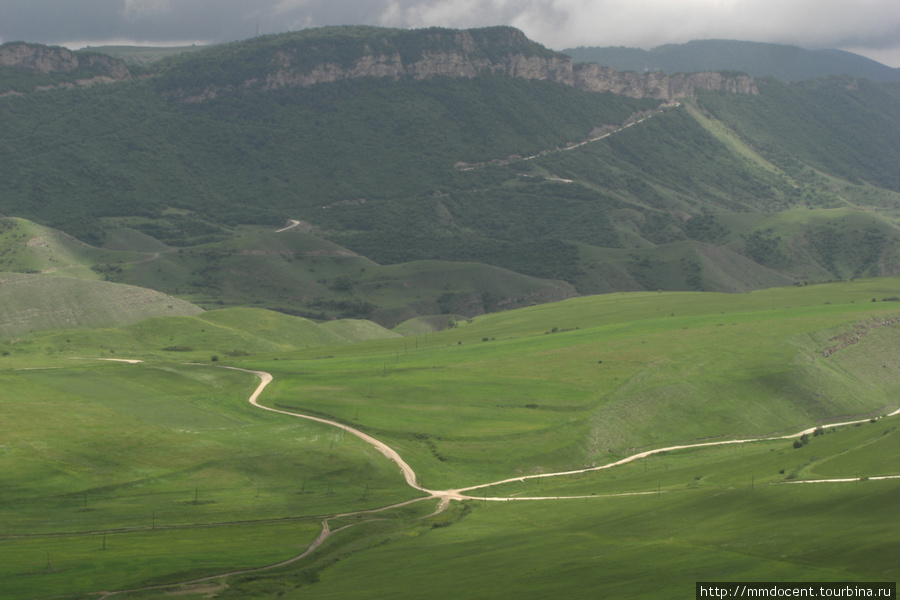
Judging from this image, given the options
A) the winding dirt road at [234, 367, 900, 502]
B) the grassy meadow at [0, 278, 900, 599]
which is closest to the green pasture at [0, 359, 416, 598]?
the grassy meadow at [0, 278, 900, 599]

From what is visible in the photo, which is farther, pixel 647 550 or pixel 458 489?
pixel 458 489

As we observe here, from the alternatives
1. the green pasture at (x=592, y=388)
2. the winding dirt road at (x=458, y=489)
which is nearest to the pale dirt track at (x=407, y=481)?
the winding dirt road at (x=458, y=489)

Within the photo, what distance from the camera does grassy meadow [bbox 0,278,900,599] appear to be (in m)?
70.9

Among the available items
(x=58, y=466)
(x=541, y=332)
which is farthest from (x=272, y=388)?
(x=541, y=332)

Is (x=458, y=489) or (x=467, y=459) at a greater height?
(x=467, y=459)

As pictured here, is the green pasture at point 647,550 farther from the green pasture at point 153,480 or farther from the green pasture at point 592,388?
the green pasture at point 592,388

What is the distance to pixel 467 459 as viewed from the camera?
389 ft

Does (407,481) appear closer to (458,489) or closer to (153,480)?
(458,489)

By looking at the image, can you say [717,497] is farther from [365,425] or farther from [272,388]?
[272,388]

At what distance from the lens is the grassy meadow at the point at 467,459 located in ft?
233

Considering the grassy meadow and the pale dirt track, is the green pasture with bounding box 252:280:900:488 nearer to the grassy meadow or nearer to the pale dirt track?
the grassy meadow

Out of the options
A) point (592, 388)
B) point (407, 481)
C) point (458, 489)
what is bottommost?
point (458, 489)

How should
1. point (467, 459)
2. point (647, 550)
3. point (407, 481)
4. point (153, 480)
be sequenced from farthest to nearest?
point (467, 459) → point (407, 481) → point (153, 480) → point (647, 550)

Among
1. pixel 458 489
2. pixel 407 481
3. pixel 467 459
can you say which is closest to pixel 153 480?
pixel 407 481
